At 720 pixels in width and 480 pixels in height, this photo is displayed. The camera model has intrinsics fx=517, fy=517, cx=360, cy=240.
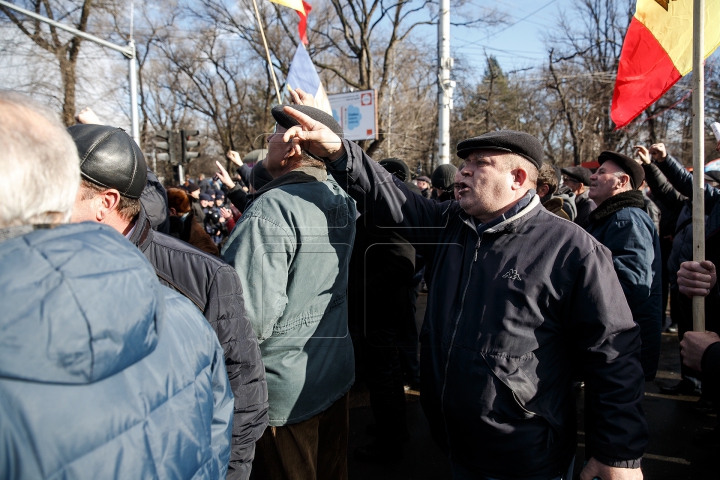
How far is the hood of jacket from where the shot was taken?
744mm

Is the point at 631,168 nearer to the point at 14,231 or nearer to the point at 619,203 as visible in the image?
the point at 619,203

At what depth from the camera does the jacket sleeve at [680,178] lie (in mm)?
3957

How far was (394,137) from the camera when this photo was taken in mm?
22688

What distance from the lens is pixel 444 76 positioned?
10758 millimetres

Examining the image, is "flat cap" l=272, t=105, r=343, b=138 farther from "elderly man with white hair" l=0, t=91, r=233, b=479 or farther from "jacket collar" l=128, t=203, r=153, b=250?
"elderly man with white hair" l=0, t=91, r=233, b=479

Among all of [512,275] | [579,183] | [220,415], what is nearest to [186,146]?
[579,183]

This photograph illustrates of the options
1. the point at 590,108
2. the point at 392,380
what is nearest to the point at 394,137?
the point at 590,108

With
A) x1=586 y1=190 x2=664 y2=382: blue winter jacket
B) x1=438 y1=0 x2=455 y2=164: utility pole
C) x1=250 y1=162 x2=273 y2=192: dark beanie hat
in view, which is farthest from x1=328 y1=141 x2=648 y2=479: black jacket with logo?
x1=438 y1=0 x2=455 y2=164: utility pole

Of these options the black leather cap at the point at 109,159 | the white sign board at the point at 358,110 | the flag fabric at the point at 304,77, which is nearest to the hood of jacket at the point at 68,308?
the black leather cap at the point at 109,159

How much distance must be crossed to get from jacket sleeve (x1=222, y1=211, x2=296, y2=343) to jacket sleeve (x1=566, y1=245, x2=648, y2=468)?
3.40 feet

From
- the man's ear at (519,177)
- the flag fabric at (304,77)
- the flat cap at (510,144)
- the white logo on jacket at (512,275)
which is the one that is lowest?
the white logo on jacket at (512,275)

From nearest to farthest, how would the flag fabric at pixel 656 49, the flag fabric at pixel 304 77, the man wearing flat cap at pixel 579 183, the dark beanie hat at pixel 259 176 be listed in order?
the flag fabric at pixel 656 49
the dark beanie hat at pixel 259 176
the flag fabric at pixel 304 77
the man wearing flat cap at pixel 579 183

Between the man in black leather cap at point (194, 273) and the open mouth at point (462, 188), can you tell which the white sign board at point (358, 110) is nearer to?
the open mouth at point (462, 188)

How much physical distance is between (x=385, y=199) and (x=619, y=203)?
203cm
